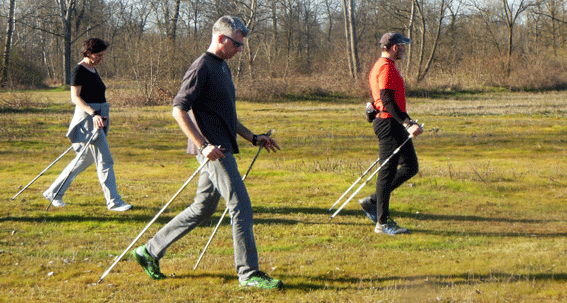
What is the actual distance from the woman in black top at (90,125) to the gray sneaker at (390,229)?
10.4 ft

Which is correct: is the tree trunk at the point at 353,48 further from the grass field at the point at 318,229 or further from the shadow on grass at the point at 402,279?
the shadow on grass at the point at 402,279

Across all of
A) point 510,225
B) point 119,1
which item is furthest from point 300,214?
point 119,1

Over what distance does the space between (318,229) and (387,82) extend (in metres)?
1.83

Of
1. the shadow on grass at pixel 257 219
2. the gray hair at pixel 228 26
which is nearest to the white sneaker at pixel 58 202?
the shadow on grass at pixel 257 219

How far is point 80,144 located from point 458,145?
9379mm

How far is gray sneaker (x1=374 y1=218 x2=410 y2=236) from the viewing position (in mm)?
A: 6285

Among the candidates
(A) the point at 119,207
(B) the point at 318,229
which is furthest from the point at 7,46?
(B) the point at 318,229

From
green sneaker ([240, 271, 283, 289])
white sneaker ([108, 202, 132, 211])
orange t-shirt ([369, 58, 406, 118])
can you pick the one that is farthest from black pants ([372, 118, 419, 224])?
white sneaker ([108, 202, 132, 211])

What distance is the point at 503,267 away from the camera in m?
5.05

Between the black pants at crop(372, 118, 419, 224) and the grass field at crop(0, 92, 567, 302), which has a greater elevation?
the black pants at crop(372, 118, 419, 224)

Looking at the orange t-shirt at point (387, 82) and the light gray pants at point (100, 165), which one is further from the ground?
the orange t-shirt at point (387, 82)

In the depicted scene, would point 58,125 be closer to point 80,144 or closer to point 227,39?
point 80,144

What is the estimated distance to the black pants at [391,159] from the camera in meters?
6.12

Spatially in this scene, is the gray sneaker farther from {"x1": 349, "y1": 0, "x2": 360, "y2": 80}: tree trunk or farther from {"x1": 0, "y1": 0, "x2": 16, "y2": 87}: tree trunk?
{"x1": 0, "y1": 0, "x2": 16, "y2": 87}: tree trunk
